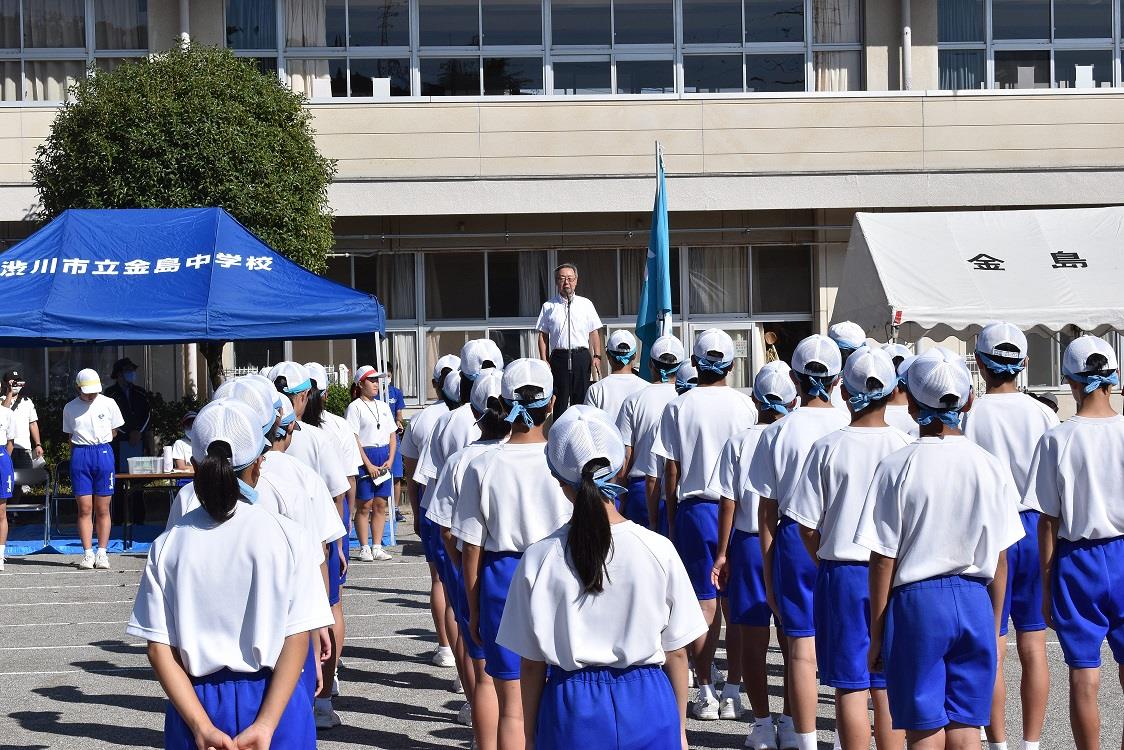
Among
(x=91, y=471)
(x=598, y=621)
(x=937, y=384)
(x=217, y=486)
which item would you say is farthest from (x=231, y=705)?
(x=91, y=471)

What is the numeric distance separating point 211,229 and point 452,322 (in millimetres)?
10417

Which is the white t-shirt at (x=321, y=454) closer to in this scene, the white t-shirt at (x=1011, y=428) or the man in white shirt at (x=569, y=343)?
the white t-shirt at (x=1011, y=428)

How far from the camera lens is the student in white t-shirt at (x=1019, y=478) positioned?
6434 millimetres

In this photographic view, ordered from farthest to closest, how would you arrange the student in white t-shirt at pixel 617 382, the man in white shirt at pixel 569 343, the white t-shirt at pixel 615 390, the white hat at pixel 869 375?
the man in white shirt at pixel 569 343, the white t-shirt at pixel 615 390, the student in white t-shirt at pixel 617 382, the white hat at pixel 869 375

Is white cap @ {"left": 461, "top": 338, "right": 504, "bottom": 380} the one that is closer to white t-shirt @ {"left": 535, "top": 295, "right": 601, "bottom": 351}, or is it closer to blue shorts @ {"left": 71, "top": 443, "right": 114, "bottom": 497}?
white t-shirt @ {"left": 535, "top": 295, "right": 601, "bottom": 351}

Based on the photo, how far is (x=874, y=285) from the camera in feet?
49.7

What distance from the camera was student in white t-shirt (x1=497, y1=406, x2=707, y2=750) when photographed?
12.9 feet

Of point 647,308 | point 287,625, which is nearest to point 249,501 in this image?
point 287,625

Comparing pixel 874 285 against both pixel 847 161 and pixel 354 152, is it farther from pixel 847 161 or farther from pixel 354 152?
pixel 354 152

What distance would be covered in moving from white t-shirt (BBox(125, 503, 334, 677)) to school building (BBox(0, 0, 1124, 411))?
20256 mm

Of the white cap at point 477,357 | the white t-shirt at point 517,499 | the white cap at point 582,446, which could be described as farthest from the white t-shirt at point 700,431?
the white cap at point 582,446

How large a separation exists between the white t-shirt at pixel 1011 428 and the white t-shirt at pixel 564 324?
656 centimetres

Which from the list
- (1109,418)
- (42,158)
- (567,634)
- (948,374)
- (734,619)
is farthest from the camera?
(42,158)

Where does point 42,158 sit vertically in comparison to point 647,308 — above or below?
above
